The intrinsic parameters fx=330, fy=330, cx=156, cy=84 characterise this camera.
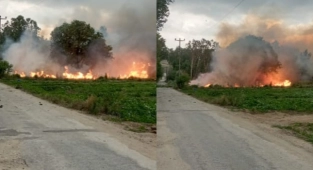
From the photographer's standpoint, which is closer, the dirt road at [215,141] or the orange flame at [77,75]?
the orange flame at [77,75]

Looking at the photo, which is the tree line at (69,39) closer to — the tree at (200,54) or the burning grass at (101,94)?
the burning grass at (101,94)

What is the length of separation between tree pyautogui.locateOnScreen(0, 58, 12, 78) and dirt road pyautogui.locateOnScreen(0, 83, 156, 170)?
0.31 feet

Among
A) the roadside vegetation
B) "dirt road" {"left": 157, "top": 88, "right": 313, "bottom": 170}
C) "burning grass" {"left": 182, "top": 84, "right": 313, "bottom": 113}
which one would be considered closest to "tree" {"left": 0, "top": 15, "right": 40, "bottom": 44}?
"dirt road" {"left": 157, "top": 88, "right": 313, "bottom": 170}

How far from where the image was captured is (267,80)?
2.94 metres

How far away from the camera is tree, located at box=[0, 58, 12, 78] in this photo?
2.30 meters

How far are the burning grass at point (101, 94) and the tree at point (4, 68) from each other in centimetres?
5

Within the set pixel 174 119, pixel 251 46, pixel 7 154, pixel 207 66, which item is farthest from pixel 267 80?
pixel 7 154

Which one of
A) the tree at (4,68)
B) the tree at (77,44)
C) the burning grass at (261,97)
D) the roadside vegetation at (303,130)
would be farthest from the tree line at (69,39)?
the roadside vegetation at (303,130)

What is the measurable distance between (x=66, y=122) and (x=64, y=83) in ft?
1.03

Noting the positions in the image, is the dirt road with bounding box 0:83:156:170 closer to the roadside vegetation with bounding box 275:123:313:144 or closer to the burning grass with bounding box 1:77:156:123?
the burning grass with bounding box 1:77:156:123

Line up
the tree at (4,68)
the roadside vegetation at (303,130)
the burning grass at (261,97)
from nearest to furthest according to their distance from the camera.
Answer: the tree at (4,68) → the burning grass at (261,97) → the roadside vegetation at (303,130)

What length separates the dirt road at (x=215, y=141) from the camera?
2602mm

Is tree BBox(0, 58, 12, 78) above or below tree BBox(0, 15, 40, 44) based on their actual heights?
below

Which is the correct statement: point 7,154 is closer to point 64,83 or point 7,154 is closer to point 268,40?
point 64,83
